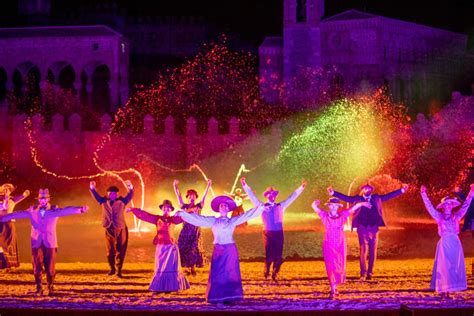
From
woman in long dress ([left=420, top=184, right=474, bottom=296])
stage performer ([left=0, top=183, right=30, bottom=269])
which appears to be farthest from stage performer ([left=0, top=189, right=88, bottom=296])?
woman in long dress ([left=420, top=184, right=474, bottom=296])

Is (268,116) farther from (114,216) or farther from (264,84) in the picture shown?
(114,216)

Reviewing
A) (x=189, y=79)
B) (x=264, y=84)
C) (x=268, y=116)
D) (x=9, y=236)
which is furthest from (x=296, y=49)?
(x=9, y=236)

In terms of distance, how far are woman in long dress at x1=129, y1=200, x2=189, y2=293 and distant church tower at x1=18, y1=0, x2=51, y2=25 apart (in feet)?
141

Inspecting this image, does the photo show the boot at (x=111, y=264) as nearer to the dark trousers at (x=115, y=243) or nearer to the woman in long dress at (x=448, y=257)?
the dark trousers at (x=115, y=243)

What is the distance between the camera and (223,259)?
10.1 meters

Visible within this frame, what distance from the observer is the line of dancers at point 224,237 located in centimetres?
1023

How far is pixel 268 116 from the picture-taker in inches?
1393

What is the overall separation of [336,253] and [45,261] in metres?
4.10

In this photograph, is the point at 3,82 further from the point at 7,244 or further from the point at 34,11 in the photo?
the point at 7,244

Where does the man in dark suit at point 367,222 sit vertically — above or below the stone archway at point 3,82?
below

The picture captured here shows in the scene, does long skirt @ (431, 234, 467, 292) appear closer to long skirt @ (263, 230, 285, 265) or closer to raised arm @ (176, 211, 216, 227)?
long skirt @ (263, 230, 285, 265)

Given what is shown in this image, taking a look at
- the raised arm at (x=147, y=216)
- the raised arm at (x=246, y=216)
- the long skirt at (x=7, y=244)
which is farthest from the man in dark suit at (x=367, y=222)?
the long skirt at (x=7, y=244)

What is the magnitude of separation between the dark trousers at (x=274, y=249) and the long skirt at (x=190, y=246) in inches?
46.9

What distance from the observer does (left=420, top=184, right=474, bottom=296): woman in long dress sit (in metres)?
10.6
